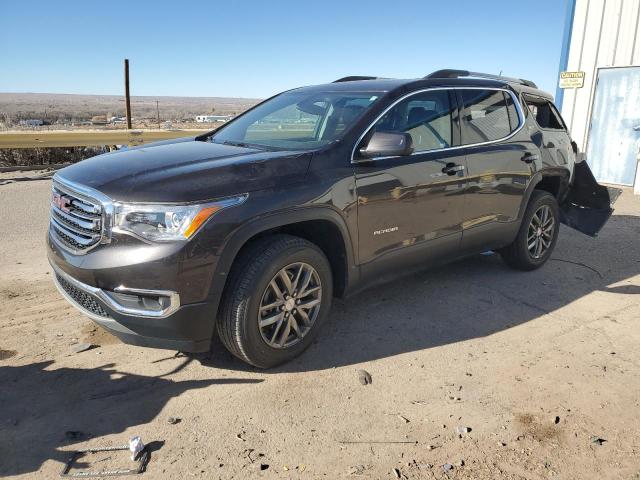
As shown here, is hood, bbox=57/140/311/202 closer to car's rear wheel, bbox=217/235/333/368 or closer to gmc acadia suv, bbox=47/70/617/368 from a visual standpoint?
gmc acadia suv, bbox=47/70/617/368

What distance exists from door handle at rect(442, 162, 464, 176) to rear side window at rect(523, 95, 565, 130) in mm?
1691

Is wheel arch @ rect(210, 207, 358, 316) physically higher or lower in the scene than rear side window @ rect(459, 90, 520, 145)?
lower

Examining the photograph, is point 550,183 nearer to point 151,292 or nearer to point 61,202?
point 151,292

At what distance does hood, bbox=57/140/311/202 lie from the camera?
2.96 meters

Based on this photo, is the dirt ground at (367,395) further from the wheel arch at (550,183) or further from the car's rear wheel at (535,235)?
the wheel arch at (550,183)

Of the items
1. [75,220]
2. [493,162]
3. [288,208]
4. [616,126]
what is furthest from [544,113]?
[616,126]

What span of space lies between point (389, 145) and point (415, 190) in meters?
0.57

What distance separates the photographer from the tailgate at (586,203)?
6129mm

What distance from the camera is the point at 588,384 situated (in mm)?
3375

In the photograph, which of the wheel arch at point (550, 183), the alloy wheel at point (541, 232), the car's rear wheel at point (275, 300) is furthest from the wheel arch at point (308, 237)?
the alloy wheel at point (541, 232)

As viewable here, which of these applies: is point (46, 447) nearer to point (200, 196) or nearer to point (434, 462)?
point (200, 196)

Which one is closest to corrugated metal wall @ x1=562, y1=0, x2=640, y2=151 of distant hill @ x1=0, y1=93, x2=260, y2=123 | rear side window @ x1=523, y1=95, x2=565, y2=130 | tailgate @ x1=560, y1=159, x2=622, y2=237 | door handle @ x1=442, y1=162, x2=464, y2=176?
tailgate @ x1=560, y1=159, x2=622, y2=237

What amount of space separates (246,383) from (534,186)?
356cm

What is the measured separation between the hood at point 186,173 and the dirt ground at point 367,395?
119 centimetres
